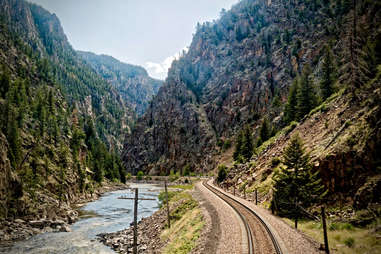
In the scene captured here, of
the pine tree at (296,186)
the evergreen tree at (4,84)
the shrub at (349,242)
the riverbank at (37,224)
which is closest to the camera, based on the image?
the shrub at (349,242)

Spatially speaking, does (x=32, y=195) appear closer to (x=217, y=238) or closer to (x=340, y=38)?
(x=217, y=238)

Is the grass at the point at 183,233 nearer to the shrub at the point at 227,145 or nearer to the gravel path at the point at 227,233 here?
the gravel path at the point at 227,233

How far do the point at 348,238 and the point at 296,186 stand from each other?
19.1 feet

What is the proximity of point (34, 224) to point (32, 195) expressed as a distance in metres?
7.55

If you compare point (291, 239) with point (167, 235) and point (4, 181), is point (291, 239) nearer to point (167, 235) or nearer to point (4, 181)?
point (167, 235)

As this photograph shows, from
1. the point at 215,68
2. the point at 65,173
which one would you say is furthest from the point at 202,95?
the point at 65,173

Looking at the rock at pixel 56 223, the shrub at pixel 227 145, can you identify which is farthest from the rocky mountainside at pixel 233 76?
the rock at pixel 56 223

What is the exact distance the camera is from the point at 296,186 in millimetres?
17781

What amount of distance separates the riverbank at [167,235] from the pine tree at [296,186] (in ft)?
25.1

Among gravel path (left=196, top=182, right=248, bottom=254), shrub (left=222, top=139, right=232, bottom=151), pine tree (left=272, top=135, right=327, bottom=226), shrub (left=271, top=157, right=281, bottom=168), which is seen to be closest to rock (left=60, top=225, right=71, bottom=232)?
gravel path (left=196, top=182, right=248, bottom=254)

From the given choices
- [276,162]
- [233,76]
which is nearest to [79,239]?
[276,162]

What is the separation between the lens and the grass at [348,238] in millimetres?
10730

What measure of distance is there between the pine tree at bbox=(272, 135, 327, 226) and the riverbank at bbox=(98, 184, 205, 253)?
25.1ft

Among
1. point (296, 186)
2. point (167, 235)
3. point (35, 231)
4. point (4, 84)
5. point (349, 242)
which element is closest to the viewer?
point (349, 242)
